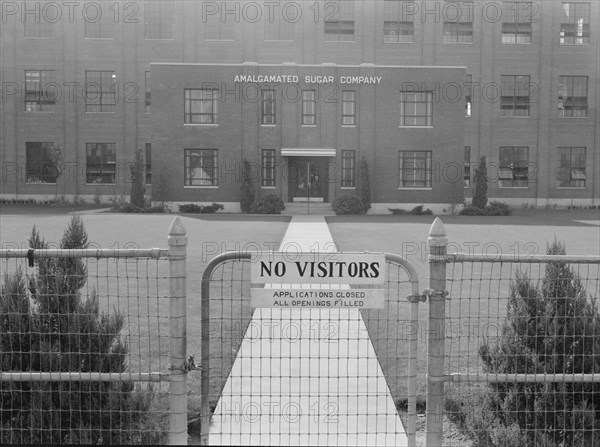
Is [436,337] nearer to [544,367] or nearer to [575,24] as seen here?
[544,367]

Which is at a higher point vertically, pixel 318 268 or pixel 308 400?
pixel 318 268

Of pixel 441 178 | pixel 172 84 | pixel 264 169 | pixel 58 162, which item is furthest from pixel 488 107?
pixel 58 162

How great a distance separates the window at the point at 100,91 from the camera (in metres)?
50.1

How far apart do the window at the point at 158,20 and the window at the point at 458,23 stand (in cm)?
1955

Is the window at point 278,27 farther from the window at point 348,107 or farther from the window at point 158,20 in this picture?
the window at point 348,107

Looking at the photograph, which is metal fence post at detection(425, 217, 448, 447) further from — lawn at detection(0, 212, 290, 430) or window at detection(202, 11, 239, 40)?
window at detection(202, 11, 239, 40)

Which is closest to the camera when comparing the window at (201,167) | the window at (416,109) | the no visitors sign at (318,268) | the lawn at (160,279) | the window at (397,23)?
the no visitors sign at (318,268)

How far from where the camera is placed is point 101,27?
50375 mm

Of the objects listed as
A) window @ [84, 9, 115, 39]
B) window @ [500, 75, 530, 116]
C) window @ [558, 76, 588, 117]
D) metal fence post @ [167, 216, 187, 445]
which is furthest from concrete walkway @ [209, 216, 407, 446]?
window @ [558, 76, 588, 117]

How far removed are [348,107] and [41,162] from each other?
74.6 ft

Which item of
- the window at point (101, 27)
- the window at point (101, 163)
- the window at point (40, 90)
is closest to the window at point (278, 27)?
the window at point (101, 27)

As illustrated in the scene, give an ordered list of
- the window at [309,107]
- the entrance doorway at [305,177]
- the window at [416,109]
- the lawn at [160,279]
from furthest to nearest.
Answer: the entrance doorway at [305,177], the window at [416,109], the window at [309,107], the lawn at [160,279]

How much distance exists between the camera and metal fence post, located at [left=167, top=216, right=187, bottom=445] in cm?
489

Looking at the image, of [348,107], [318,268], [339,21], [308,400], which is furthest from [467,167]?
[318,268]
